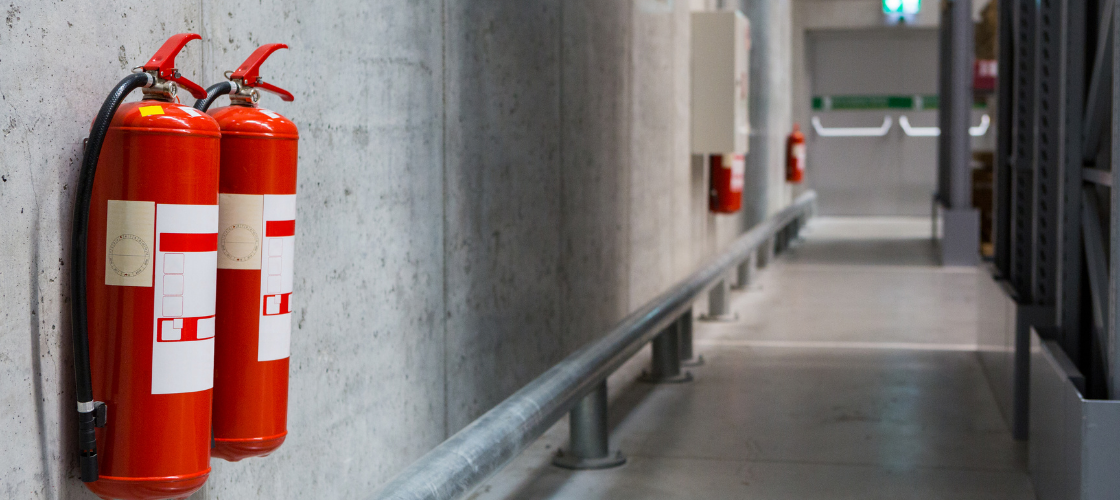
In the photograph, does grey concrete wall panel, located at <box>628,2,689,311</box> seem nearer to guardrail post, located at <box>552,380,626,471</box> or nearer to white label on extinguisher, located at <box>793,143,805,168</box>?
guardrail post, located at <box>552,380,626,471</box>

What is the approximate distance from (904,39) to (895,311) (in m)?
12.9

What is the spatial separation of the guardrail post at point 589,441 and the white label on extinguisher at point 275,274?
230cm

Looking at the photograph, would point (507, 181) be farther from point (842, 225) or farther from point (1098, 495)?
point (842, 225)

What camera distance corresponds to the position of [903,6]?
18.5 m

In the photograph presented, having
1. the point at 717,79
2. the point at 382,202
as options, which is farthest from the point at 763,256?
the point at 382,202

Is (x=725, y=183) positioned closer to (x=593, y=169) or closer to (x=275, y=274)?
(x=593, y=169)

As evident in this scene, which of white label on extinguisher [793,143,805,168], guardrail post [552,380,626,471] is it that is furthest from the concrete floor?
white label on extinguisher [793,143,805,168]

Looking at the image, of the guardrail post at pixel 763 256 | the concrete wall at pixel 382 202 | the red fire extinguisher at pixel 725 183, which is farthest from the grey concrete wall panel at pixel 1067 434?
the guardrail post at pixel 763 256

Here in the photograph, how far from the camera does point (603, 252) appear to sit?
552 centimetres

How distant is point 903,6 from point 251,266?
18107 mm

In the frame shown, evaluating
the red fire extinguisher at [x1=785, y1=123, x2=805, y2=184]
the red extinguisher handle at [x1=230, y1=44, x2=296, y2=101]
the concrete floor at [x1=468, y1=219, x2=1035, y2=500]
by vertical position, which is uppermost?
the red fire extinguisher at [x1=785, y1=123, x2=805, y2=184]

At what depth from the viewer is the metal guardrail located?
250 cm

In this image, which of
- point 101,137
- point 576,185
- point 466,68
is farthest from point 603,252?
point 101,137

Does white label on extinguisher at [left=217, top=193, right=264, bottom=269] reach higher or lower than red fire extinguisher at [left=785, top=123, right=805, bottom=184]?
lower
